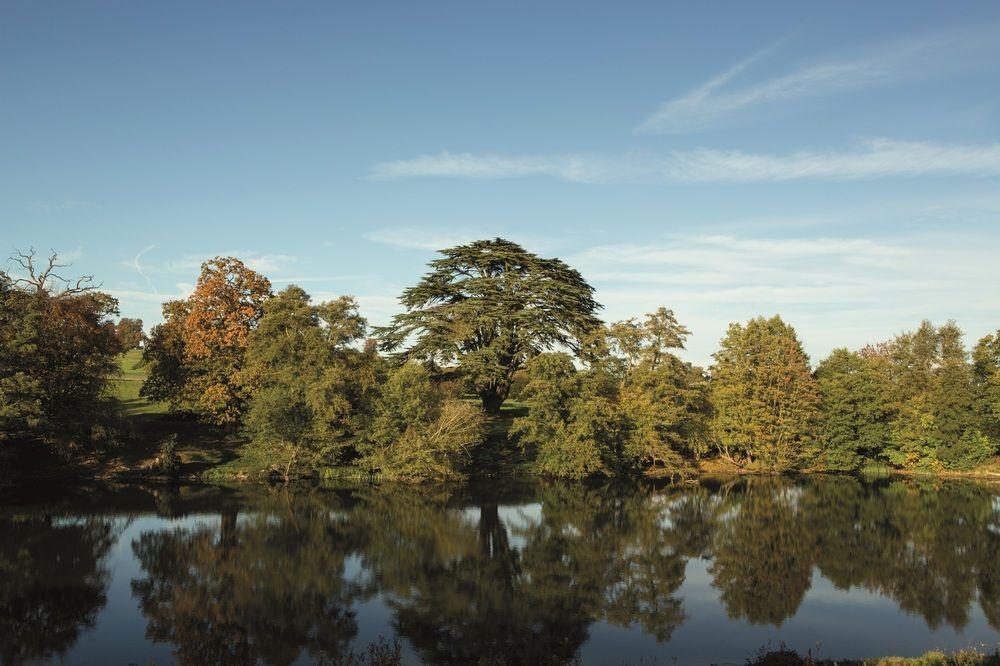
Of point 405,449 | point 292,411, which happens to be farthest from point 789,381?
point 292,411

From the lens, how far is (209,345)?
4638 cm

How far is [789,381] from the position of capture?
1986 inches

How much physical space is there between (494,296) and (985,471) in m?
38.8

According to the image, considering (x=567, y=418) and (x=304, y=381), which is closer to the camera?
(x=304, y=381)

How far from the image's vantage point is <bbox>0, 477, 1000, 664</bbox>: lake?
15.8m

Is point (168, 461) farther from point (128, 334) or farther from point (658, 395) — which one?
point (128, 334)

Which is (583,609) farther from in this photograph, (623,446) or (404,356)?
(404,356)

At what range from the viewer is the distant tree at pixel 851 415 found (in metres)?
50.6

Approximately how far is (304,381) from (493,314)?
17.3m

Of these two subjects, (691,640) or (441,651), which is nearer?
(441,651)

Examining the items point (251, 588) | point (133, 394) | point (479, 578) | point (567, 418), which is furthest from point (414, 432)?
point (133, 394)

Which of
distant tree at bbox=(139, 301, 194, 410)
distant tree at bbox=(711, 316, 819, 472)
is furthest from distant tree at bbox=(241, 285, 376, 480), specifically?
distant tree at bbox=(711, 316, 819, 472)

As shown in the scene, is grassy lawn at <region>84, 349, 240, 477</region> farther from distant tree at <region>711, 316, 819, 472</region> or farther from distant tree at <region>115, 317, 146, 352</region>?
distant tree at <region>711, 316, 819, 472</region>

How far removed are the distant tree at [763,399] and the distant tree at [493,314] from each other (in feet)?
39.6
